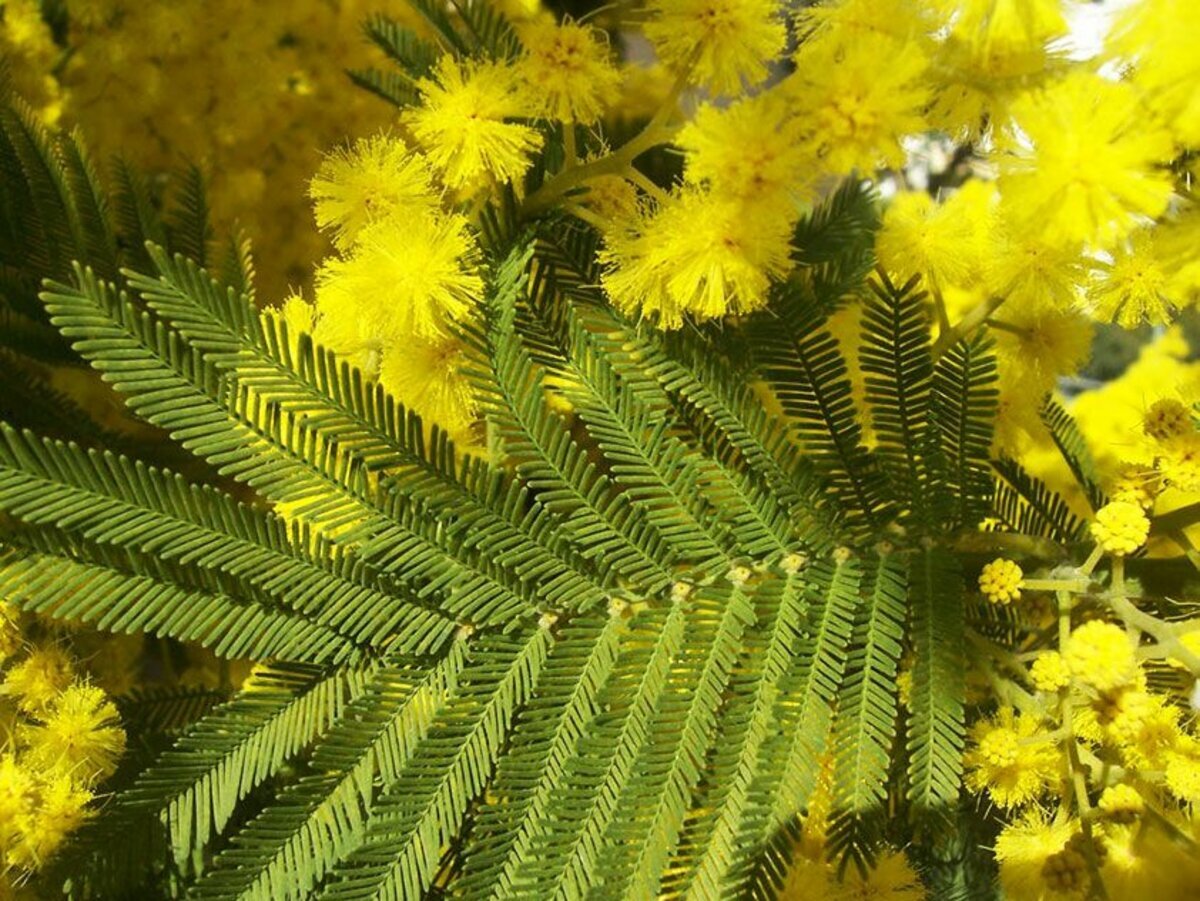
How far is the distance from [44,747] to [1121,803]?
2.98 feet

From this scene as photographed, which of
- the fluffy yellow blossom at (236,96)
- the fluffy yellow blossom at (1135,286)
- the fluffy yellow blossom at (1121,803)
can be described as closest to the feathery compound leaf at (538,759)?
the fluffy yellow blossom at (1121,803)

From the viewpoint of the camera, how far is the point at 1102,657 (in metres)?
0.71

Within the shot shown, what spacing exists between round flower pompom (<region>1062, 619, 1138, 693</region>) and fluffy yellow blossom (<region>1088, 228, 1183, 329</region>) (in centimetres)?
28

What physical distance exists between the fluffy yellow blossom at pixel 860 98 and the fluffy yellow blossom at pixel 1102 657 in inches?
14.5

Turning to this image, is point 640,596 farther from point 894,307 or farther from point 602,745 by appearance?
point 894,307

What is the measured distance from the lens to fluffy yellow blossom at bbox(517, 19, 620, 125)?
813 millimetres

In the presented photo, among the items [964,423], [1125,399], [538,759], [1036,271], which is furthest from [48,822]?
[1125,399]

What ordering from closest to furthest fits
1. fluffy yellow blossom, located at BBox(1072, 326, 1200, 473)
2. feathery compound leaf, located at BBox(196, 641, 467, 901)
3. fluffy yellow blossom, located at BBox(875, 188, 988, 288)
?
feathery compound leaf, located at BBox(196, 641, 467, 901), fluffy yellow blossom, located at BBox(875, 188, 988, 288), fluffy yellow blossom, located at BBox(1072, 326, 1200, 473)

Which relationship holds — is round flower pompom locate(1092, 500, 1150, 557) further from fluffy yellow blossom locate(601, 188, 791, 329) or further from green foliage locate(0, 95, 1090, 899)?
fluffy yellow blossom locate(601, 188, 791, 329)

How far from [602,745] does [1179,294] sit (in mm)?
578

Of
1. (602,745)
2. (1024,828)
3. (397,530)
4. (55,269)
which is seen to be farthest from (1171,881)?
(55,269)

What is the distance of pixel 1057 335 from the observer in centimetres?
101

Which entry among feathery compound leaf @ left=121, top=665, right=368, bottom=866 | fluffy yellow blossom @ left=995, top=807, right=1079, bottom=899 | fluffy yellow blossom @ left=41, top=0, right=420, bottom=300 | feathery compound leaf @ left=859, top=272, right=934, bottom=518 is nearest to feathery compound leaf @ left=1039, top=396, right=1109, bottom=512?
feathery compound leaf @ left=859, top=272, right=934, bottom=518

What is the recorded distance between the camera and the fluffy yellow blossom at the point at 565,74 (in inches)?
32.0
